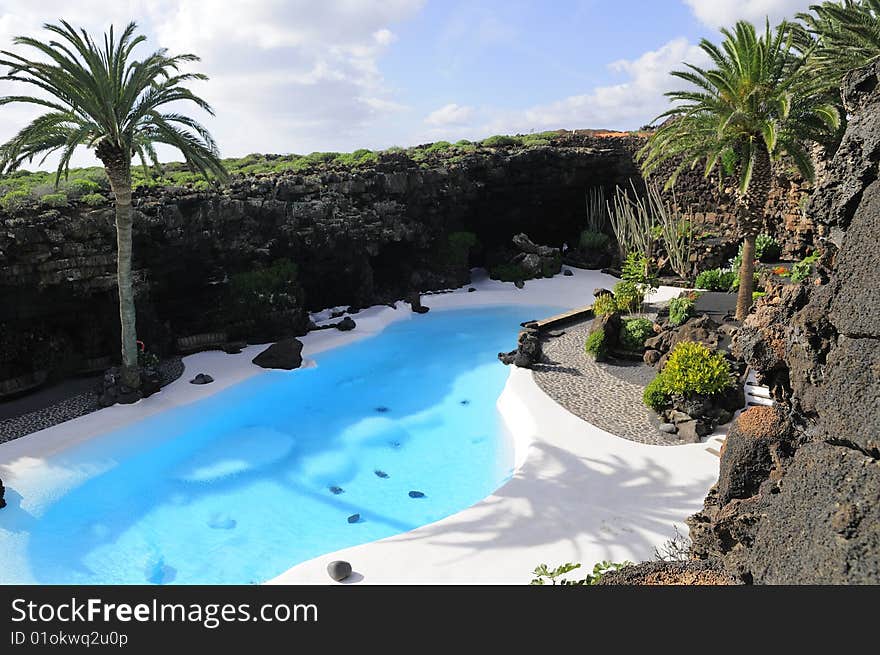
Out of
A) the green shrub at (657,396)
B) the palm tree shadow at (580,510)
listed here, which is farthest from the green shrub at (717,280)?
the palm tree shadow at (580,510)

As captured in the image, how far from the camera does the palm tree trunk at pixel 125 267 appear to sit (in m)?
15.4

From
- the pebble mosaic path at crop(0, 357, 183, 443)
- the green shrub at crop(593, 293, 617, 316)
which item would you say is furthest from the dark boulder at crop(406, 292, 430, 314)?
the pebble mosaic path at crop(0, 357, 183, 443)

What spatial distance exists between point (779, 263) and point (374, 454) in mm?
19814

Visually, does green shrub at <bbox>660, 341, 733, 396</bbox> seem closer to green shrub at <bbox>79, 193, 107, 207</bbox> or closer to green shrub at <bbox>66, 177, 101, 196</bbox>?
green shrub at <bbox>79, 193, 107, 207</bbox>

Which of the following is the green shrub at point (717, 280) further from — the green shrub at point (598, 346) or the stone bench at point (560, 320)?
the green shrub at point (598, 346)

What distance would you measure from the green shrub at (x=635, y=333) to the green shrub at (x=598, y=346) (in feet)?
2.25

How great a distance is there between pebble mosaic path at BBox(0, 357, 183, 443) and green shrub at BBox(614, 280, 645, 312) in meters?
16.6

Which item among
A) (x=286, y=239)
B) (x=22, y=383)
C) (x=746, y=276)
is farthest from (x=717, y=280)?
(x=22, y=383)

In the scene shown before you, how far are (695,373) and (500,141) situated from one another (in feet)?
81.1

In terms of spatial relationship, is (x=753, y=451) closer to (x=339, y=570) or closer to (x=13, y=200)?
(x=339, y=570)
